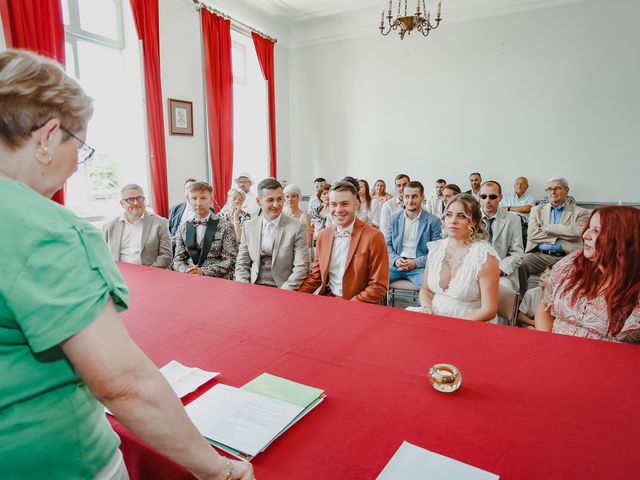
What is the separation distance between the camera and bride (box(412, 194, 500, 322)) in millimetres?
2199

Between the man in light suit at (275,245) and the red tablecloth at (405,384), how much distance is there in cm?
107

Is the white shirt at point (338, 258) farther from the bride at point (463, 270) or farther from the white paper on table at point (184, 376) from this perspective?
the white paper on table at point (184, 376)

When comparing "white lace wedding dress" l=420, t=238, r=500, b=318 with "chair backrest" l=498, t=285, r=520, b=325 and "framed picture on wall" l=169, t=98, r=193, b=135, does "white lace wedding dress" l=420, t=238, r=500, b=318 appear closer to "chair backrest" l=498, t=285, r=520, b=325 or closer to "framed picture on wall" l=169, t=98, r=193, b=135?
"chair backrest" l=498, t=285, r=520, b=325

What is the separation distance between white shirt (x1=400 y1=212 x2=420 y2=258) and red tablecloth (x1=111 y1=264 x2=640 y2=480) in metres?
2.40

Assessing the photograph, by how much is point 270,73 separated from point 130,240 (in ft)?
17.2

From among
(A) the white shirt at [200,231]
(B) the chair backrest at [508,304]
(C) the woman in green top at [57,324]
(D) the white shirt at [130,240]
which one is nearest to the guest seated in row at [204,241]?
(A) the white shirt at [200,231]

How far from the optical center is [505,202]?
6.73 m

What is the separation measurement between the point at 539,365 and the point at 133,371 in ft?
3.84

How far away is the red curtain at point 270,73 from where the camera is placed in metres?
7.19

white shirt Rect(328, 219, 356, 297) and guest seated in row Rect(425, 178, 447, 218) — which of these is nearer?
white shirt Rect(328, 219, 356, 297)

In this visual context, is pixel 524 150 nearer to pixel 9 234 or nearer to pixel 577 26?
pixel 577 26

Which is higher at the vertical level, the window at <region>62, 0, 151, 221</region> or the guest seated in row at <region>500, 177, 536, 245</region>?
the window at <region>62, 0, 151, 221</region>

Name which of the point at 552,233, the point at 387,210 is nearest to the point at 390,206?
the point at 387,210

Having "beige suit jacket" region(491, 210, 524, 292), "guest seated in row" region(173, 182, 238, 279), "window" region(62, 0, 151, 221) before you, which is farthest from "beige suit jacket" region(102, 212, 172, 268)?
"beige suit jacket" region(491, 210, 524, 292)
